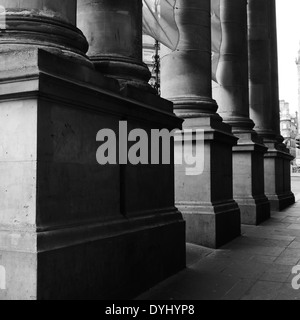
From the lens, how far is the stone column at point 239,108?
12.2 metres

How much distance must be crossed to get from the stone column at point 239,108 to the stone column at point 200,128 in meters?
2.27

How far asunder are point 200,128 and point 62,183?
4.93 metres

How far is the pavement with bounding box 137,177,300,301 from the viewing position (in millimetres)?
5383

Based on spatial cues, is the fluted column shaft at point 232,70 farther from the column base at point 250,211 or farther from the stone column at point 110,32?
the stone column at point 110,32

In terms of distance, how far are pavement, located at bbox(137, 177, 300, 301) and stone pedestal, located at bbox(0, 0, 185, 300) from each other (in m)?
0.61

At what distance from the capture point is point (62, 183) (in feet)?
14.1

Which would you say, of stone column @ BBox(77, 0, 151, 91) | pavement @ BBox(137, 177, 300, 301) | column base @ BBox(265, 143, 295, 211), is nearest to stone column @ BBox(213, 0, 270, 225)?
pavement @ BBox(137, 177, 300, 301)

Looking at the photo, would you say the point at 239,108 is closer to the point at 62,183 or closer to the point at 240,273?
the point at 240,273

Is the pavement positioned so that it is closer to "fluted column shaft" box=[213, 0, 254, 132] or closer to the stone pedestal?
the stone pedestal

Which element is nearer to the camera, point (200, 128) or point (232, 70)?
point (200, 128)

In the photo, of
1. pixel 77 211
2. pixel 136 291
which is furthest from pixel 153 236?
pixel 77 211

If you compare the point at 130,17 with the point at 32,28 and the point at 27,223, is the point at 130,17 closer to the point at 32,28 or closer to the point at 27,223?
the point at 32,28

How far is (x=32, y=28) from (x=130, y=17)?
1.95 metres

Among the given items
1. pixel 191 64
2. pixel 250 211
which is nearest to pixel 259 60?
pixel 250 211
